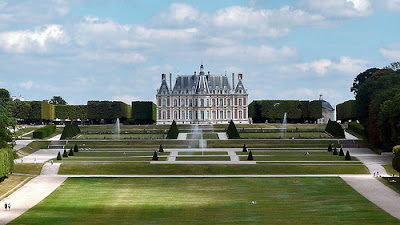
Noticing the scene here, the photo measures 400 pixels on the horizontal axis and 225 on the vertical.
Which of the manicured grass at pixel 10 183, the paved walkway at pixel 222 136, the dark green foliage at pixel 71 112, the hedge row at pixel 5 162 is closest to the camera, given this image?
the manicured grass at pixel 10 183

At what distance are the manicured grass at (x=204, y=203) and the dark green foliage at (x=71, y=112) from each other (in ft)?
214

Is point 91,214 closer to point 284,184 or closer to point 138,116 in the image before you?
point 284,184

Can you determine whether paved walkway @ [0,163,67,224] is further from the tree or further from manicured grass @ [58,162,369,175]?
the tree

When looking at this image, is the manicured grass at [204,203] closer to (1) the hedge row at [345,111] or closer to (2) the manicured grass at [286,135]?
(2) the manicured grass at [286,135]

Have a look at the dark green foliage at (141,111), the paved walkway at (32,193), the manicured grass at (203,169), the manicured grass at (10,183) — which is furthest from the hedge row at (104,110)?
the manicured grass at (10,183)

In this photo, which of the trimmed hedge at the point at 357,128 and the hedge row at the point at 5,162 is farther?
the trimmed hedge at the point at 357,128

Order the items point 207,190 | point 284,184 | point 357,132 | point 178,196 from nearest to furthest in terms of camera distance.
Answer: point 178,196
point 207,190
point 284,184
point 357,132

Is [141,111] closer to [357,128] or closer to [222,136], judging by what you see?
[222,136]

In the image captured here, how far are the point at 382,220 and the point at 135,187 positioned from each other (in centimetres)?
1572

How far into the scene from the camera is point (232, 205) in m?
30.2

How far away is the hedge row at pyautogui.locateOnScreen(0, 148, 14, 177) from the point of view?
38250mm

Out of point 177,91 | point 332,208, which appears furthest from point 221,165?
point 177,91

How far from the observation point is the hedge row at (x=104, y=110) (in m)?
102

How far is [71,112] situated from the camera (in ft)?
342
